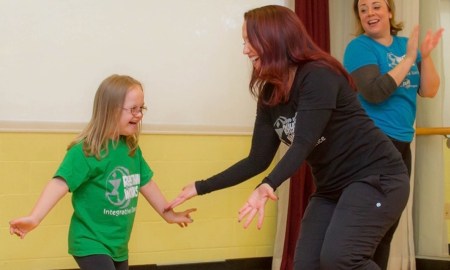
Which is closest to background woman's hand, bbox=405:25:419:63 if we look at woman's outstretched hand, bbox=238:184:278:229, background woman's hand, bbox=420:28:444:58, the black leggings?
background woman's hand, bbox=420:28:444:58

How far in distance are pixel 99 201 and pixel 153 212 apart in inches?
54.4

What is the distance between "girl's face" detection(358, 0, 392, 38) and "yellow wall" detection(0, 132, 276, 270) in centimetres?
144

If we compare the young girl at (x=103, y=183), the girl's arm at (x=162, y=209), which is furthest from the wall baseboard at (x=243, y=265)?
the young girl at (x=103, y=183)

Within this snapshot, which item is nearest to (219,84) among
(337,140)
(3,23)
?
(3,23)

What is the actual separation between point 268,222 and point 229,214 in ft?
0.92

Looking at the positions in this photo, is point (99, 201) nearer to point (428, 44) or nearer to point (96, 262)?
point (96, 262)

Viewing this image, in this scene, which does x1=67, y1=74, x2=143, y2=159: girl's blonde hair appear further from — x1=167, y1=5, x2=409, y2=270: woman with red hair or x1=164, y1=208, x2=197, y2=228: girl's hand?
x1=167, y1=5, x2=409, y2=270: woman with red hair

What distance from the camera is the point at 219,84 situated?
3.81 metres

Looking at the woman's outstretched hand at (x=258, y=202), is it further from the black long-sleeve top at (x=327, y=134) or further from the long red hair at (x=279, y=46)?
the long red hair at (x=279, y=46)

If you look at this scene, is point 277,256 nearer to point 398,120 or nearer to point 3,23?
point 398,120

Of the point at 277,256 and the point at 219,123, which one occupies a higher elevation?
the point at 219,123

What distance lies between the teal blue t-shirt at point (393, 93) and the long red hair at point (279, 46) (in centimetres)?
63

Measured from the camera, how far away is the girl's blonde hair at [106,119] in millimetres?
2320

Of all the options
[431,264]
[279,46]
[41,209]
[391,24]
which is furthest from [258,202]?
[431,264]
